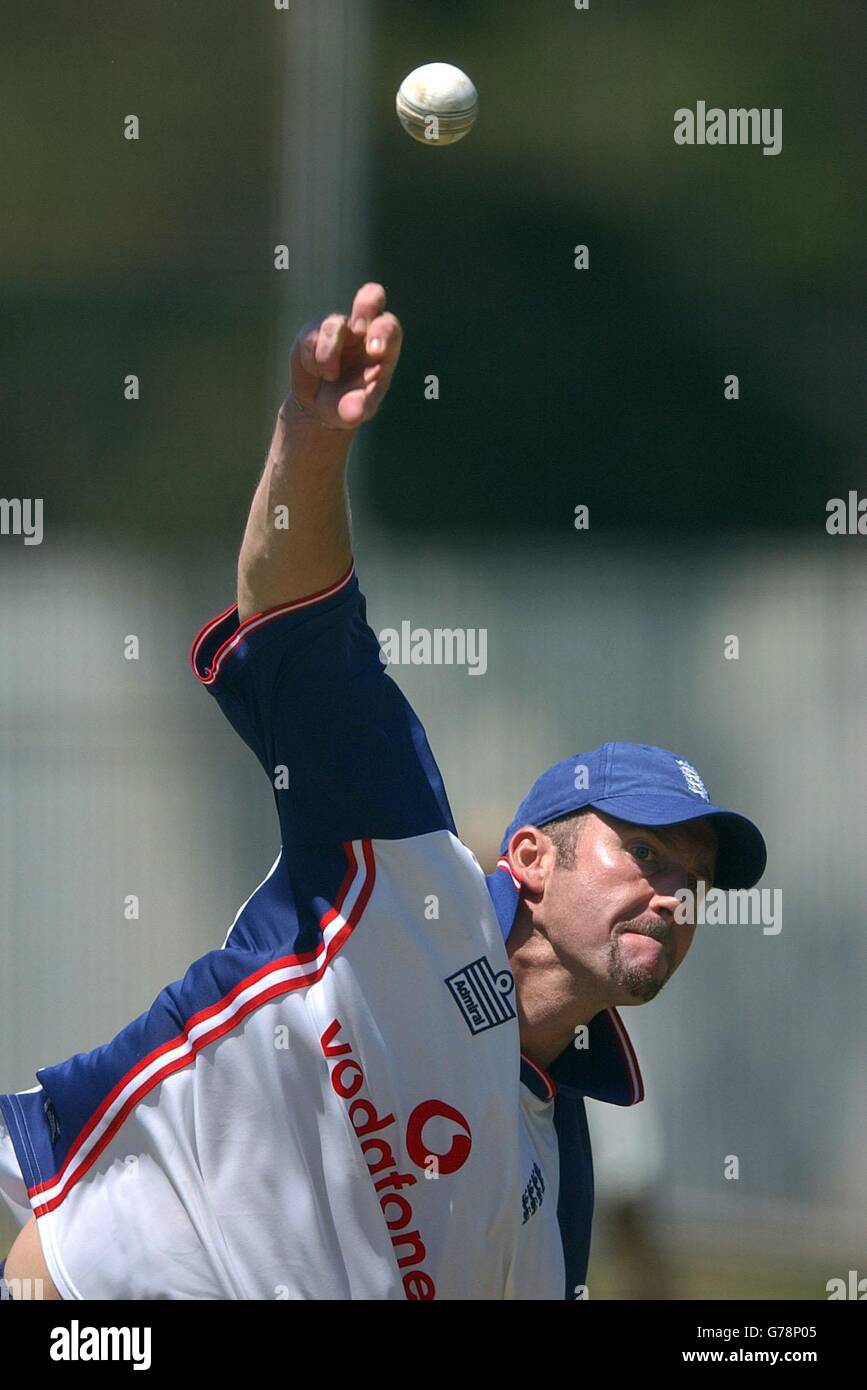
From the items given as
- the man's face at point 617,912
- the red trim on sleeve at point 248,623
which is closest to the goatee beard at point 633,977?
the man's face at point 617,912

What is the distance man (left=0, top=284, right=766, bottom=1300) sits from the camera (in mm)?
2322

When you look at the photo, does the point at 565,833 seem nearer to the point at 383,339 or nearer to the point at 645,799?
the point at 645,799

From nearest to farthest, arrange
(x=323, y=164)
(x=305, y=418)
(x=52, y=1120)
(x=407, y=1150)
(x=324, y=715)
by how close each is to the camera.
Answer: (x=305, y=418), (x=324, y=715), (x=407, y=1150), (x=52, y=1120), (x=323, y=164)

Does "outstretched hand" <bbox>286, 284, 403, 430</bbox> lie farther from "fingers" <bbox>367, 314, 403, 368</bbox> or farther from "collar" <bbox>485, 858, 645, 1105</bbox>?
"collar" <bbox>485, 858, 645, 1105</bbox>

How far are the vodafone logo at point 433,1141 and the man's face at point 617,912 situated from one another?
39cm

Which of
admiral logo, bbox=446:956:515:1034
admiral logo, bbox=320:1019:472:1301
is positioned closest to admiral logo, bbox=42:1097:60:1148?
admiral logo, bbox=320:1019:472:1301

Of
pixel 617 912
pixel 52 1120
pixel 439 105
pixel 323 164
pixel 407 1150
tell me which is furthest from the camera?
pixel 323 164

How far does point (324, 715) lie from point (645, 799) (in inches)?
29.3

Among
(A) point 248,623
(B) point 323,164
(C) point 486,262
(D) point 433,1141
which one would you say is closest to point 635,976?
(D) point 433,1141

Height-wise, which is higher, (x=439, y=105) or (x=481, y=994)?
(x=439, y=105)

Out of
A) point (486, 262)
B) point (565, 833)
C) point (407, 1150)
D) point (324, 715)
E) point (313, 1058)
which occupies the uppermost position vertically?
point (486, 262)

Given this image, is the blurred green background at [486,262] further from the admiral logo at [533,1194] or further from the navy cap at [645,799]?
the admiral logo at [533,1194]

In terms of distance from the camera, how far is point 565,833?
2.96m

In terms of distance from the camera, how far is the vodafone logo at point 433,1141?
2490 mm
